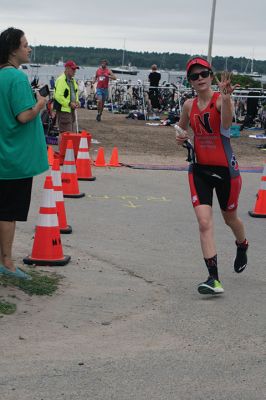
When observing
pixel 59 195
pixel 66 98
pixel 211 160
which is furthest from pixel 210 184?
pixel 66 98

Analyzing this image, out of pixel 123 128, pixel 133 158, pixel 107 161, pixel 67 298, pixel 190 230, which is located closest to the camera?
pixel 67 298

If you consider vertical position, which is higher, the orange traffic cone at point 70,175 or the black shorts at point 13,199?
the black shorts at point 13,199

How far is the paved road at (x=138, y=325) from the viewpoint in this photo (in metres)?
5.01

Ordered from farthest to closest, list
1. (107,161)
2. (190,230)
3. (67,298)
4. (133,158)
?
(133,158) < (107,161) < (190,230) < (67,298)

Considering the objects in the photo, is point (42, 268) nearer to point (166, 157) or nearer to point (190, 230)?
point (190, 230)

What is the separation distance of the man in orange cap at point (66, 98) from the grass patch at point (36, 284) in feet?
33.2

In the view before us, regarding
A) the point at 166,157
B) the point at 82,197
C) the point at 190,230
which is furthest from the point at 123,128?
the point at 190,230

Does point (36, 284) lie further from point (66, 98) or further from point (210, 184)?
point (66, 98)

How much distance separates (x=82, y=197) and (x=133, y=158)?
637 cm

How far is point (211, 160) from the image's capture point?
7535mm

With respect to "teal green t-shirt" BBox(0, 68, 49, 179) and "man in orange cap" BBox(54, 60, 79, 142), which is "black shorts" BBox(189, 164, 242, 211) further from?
"man in orange cap" BBox(54, 60, 79, 142)

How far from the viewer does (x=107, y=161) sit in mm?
18031

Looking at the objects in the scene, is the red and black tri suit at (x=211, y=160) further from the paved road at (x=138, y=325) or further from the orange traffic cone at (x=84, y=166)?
the orange traffic cone at (x=84, y=166)

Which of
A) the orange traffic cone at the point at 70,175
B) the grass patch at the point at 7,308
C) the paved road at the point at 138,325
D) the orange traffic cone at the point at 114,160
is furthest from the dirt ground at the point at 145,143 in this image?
the grass patch at the point at 7,308
